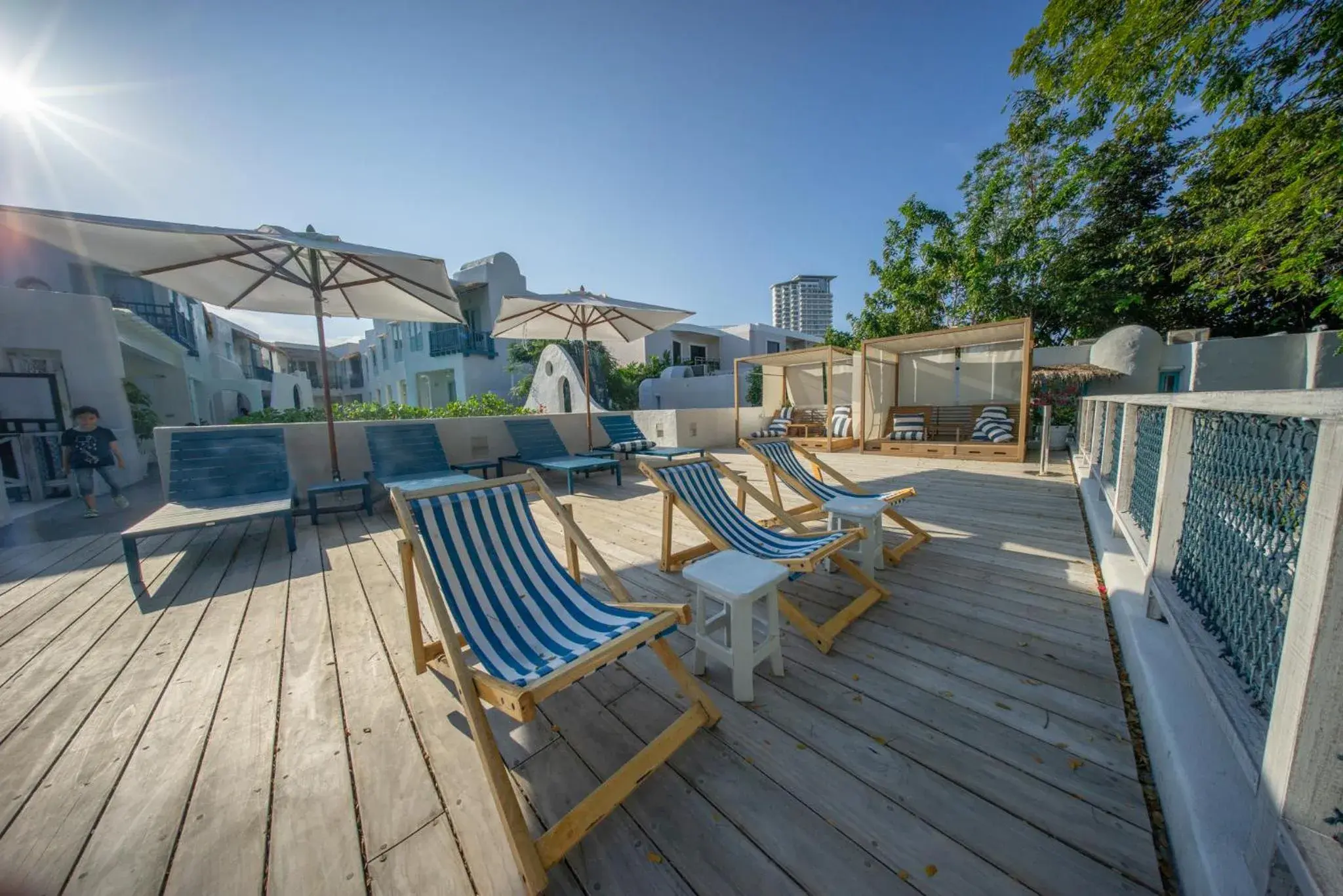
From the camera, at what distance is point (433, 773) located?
63.7 inches

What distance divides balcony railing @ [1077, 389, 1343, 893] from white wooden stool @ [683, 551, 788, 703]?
1.26 meters

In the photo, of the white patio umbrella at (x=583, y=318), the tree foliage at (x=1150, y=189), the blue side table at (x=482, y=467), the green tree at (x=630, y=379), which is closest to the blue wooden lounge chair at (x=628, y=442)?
the white patio umbrella at (x=583, y=318)

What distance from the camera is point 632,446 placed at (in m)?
7.56

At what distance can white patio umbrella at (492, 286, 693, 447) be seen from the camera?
6293 mm

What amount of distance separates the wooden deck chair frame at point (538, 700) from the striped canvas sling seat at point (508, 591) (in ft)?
0.26

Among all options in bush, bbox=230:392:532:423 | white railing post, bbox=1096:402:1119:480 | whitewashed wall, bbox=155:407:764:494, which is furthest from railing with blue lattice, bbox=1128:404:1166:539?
bush, bbox=230:392:532:423

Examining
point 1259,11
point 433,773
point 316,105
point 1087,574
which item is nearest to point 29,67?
point 316,105

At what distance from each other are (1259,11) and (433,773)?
11573 millimetres

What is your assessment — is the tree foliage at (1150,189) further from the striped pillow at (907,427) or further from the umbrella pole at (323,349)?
the umbrella pole at (323,349)

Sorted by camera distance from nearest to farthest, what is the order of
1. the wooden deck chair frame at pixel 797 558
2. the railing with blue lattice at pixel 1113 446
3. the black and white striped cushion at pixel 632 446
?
the wooden deck chair frame at pixel 797 558 → the railing with blue lattice at pixel 1113 446 → the black and white striped cushion at pixel 632 446

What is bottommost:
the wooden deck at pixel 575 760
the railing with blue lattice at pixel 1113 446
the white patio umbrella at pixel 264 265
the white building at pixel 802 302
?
the wooden deck at pixel 575 760

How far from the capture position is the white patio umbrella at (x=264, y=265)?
10.7ft

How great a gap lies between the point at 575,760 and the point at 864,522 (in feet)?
7.23

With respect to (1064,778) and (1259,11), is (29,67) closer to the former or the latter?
(1064,778)
